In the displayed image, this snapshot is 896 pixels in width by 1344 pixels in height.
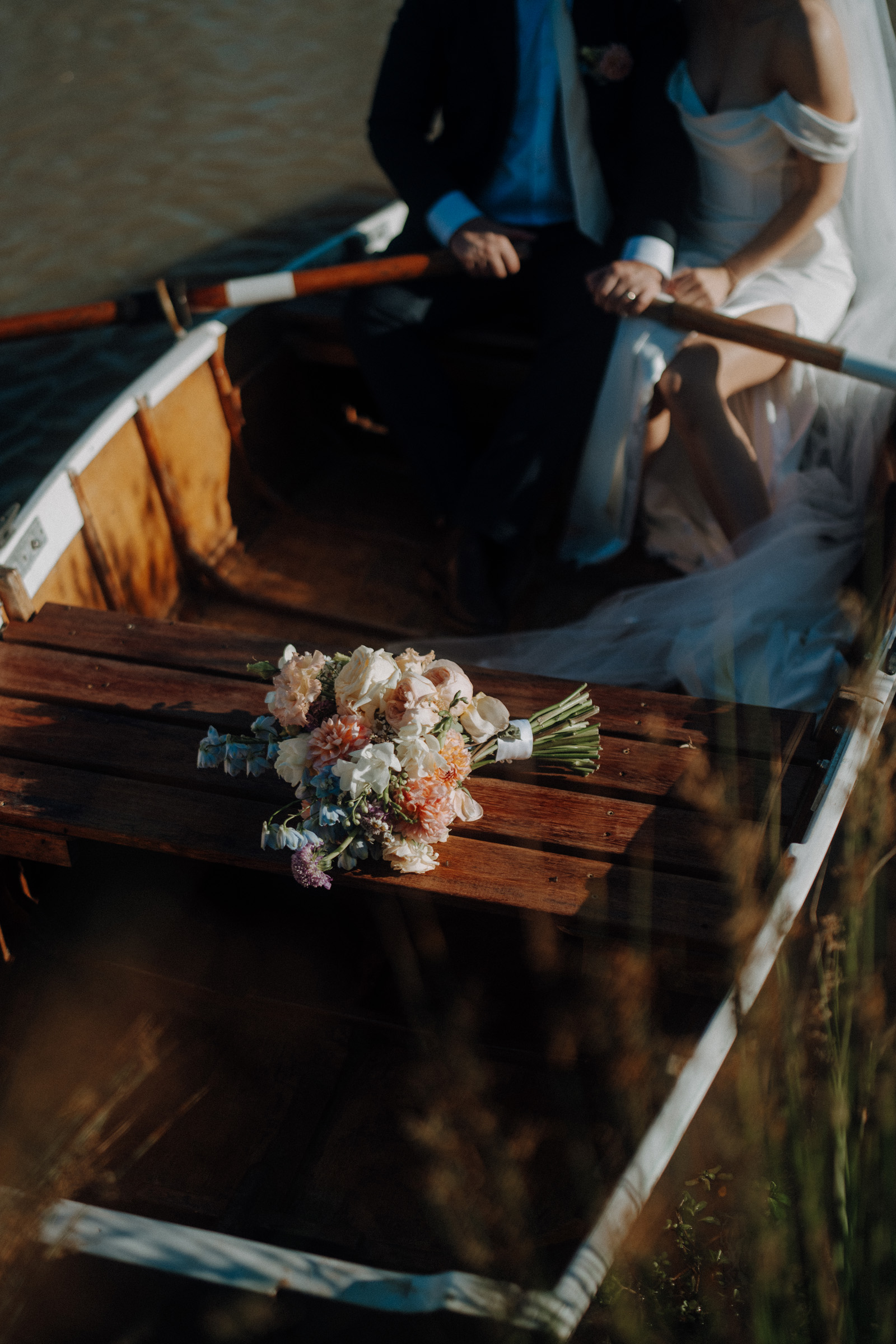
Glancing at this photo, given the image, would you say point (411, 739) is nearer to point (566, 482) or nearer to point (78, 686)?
point (78, 686)

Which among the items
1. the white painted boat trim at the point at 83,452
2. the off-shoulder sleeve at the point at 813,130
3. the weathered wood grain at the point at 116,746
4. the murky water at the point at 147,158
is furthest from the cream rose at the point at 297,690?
the murky water at the point at 147,158

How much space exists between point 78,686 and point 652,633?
4.09ft

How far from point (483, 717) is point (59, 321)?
1.80 metres

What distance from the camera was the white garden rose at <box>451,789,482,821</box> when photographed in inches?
61.4

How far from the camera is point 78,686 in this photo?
199 cm

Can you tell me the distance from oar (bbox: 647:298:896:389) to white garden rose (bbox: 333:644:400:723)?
4.54 feet

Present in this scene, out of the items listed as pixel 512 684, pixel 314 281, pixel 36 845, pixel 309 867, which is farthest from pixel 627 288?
pixel 36 845

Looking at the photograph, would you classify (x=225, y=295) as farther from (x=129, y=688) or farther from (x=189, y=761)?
(x=189, y=761)

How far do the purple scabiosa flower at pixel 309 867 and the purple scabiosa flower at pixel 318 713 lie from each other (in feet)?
0.64

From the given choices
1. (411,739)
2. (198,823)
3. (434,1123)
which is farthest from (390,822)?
(434,1123)

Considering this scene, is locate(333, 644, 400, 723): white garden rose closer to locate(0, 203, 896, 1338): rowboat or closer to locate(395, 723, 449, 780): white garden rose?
locate(395, 723, 449, 780): white garden rose

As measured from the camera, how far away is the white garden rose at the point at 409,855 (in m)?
1.51

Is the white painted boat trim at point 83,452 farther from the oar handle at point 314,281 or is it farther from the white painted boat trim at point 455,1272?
the white painted boat trim at point 455,1272

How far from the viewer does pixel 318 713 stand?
5.18ft
